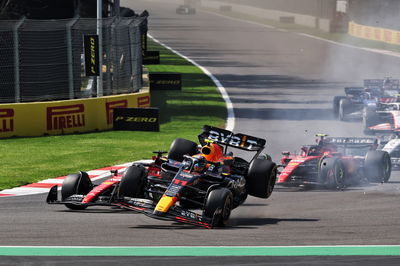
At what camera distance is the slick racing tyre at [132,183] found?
14023 millimetres

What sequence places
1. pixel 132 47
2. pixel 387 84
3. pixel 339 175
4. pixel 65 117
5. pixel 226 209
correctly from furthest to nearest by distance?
pixel 132 47
pixel 387 84
pixel 65 117
pixel 339 175
pixel 226 209

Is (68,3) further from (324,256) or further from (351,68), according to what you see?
(324,256)

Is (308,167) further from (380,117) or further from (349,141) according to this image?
(380,117)

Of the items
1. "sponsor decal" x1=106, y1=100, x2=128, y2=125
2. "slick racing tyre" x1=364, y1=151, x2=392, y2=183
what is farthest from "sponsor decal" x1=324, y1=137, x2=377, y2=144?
"sponsor decal" x1=106, y1=100, x2=128, y2=125

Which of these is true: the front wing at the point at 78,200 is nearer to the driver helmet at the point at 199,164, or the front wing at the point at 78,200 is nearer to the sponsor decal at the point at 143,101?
the driver helmet at the point at 199,164

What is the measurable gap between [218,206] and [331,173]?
432cm

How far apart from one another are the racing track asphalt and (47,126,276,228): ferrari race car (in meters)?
0.22

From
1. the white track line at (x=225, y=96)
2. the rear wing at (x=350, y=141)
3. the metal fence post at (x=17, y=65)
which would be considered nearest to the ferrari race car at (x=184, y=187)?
the rear wing at (x=350, y=141)

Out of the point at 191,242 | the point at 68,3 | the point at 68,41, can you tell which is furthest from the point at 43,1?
the point at 191,242

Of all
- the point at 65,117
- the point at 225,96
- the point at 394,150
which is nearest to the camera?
the point at 394,150

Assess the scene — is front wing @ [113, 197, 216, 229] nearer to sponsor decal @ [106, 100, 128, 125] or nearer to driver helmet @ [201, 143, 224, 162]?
driver helmet @ [201, 143, 224, 162]

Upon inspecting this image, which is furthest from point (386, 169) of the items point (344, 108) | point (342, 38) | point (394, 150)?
point (342, 38)

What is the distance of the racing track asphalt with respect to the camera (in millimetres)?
12492

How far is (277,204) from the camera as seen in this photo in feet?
51.9
